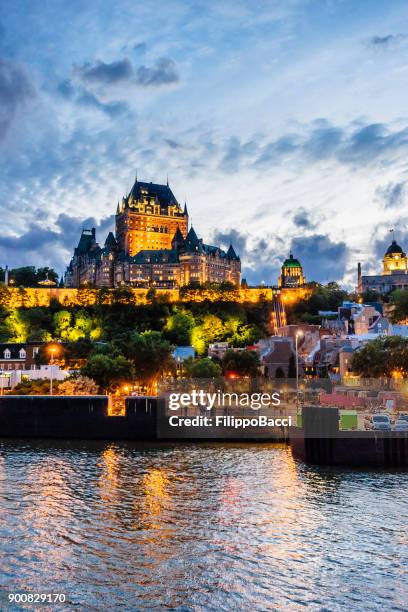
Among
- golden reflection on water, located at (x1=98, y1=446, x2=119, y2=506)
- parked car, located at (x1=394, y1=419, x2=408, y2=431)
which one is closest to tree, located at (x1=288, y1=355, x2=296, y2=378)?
golden reflection on water, located at (x1=98, y1=446, x2=119, y2=506)

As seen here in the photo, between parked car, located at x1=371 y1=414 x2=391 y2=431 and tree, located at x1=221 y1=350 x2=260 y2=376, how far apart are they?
50.2 meters

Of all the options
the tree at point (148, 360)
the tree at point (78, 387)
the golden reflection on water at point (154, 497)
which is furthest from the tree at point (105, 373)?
the golden reflection on water at point (154, 497)

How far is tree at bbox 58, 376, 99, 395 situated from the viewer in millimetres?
67188

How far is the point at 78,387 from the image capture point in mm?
67625

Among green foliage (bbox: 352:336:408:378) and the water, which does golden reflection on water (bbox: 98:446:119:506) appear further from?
green foliage (bbox: 352:336:408:378)

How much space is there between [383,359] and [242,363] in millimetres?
27278

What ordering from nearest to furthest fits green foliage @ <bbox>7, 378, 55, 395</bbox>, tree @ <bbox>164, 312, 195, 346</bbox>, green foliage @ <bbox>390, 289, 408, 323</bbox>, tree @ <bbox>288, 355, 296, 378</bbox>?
green foliage @ <bbox>7, 378, 55, 395</bbox>, tree @ <bbox>288, 355, 296, 378</bbox>, green foliage @ <bbox>390, 289, 408, 323</bbox>, tree @ <bbox>164, 312, 195, 346</bbox>

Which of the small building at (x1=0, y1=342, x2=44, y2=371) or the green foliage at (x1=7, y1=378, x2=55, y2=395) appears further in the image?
the small building at (x1=0, y1=342, x2=44, y2=371)

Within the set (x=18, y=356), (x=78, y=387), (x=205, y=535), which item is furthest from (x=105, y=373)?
(x=205, y=535)

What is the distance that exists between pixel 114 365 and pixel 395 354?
30.4 m

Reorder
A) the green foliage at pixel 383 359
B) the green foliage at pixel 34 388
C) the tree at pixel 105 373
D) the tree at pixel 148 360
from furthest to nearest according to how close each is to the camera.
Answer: the tree at pixel 148 360, the tree at pixel 105 373, the green foliage at pixel 383 359, the green foliage at pixel 34 388

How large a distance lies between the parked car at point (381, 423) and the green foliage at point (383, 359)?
Result: 87.4ft

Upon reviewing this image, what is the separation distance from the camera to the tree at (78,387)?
6719 cm

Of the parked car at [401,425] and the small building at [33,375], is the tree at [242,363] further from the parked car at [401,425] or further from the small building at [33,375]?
the parked car at [401,425]
